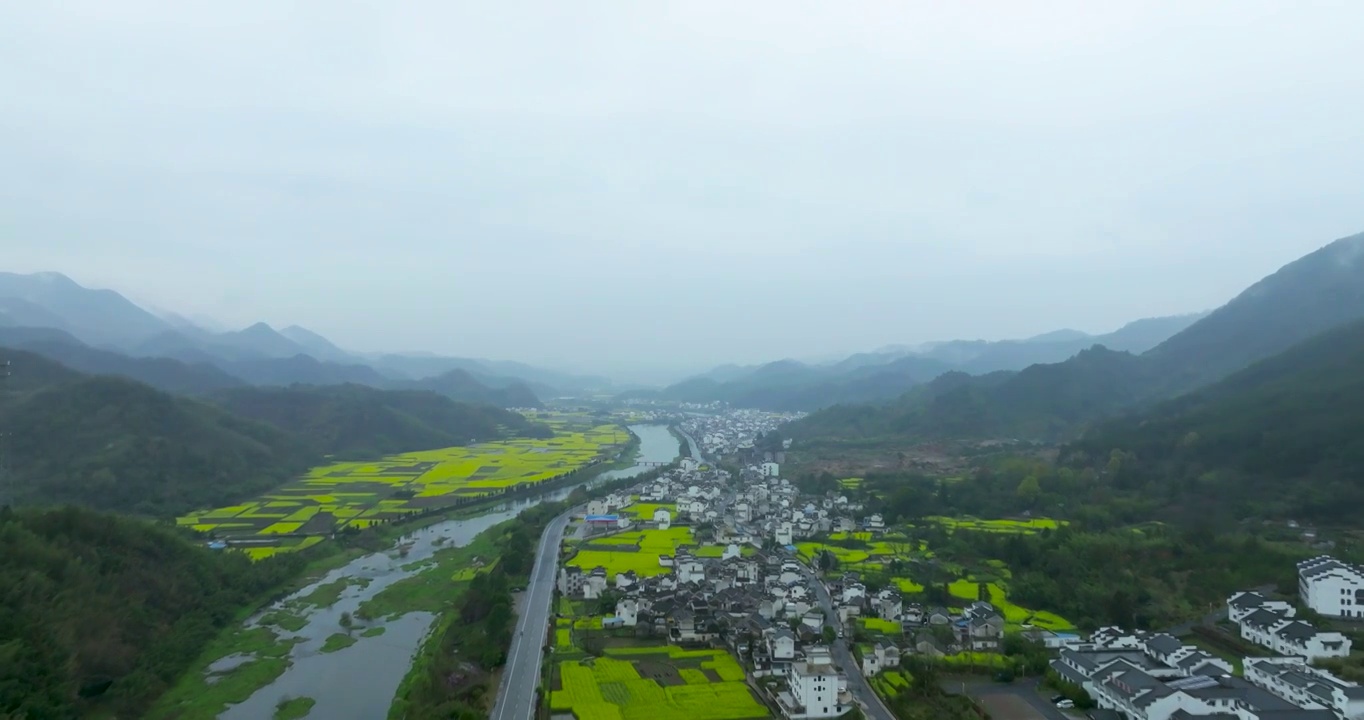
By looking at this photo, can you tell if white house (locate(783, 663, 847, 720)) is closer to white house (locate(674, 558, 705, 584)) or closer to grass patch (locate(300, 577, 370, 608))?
white house (locate(674, 558, 705, 584))

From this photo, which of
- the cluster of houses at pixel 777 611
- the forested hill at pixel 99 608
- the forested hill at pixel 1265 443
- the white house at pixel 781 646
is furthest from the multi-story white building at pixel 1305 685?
the forested hill at pixel 99 608

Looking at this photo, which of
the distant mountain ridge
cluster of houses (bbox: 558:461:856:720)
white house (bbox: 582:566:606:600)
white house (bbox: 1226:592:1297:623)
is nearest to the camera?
cluster of houses (bbox: 558:461:856:720)

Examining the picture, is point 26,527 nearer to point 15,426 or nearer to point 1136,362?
point 15,426

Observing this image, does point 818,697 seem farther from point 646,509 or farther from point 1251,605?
point 646,509

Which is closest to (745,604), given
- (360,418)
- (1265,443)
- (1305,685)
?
(1305,685)

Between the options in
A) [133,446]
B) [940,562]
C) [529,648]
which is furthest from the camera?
[133,446]

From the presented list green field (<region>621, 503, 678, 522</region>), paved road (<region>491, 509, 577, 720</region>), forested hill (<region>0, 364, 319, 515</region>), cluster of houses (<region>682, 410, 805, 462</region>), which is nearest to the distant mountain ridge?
cluster of houses (<region>682, 410, 805, 462</region>)
